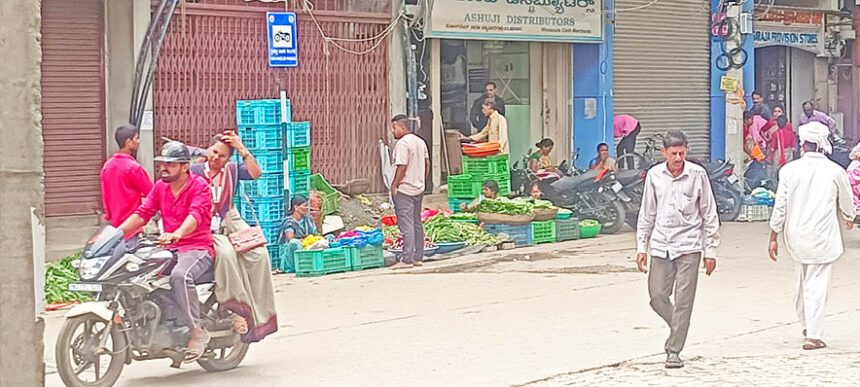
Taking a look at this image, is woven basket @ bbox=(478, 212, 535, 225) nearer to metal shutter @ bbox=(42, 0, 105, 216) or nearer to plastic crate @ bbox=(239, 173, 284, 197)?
plastic crate @ bbox=(239, 173, 284, 197)

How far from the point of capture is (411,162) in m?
14.5

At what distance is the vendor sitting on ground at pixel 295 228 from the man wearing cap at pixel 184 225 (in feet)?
19.0

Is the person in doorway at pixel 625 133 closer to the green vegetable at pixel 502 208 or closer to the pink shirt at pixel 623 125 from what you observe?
the pink shirt at pixel 623 125

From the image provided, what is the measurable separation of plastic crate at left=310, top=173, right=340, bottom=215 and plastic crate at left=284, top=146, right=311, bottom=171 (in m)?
1.07

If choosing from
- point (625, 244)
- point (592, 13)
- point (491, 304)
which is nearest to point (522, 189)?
point (625, 244)

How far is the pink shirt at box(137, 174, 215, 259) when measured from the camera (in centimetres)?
Answer: 830

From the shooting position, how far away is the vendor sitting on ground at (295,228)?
1429cm

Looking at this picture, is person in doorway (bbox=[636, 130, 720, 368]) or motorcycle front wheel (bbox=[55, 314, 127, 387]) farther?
person in doorway (bbox=[636, 130, 720, 368])

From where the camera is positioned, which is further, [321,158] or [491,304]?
[321,158]

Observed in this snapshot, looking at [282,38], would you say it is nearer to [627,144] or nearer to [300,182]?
[300,182]

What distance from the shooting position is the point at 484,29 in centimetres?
1900

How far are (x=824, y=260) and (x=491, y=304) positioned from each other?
358 centimetres

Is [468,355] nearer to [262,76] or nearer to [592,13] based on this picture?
[262,76]

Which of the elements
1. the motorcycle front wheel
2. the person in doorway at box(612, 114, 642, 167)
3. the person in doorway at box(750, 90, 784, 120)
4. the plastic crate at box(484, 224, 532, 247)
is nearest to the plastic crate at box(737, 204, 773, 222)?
the person in doorway at box(612, 114, 642, 167)
